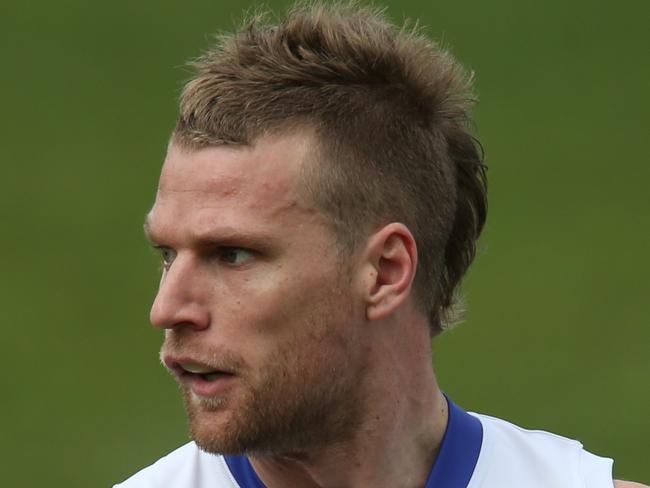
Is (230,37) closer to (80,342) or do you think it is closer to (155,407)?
(155,407)

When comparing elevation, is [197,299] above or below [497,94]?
below

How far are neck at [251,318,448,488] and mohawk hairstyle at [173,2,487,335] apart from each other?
0.78ft

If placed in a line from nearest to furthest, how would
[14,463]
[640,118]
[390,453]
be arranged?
[390,453]
[14,463]
[640,118]

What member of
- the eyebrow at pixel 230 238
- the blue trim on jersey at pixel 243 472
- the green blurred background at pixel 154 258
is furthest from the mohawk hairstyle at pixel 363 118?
the green blurred background at pixel 154 258

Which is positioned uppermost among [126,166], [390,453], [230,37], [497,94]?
[497,94]

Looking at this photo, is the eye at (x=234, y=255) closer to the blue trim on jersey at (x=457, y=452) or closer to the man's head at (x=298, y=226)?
the man's head at (x=298, y=226)

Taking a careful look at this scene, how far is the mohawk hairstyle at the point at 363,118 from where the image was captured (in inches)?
208

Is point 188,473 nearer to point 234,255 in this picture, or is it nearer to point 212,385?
point 212,385

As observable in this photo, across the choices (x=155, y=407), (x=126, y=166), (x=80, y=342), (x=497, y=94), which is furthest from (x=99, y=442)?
(x=497, y=94)

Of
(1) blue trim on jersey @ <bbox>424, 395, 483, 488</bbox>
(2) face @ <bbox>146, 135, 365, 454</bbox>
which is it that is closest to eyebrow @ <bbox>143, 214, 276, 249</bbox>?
(2) face @ <bbox>146, 135, 365, 454</bbox>

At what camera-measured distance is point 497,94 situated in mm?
15172

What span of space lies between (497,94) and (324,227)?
10126mm

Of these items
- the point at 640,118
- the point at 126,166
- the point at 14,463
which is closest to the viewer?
the point at 14,463

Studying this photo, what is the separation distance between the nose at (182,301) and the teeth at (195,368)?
107 millimetres
